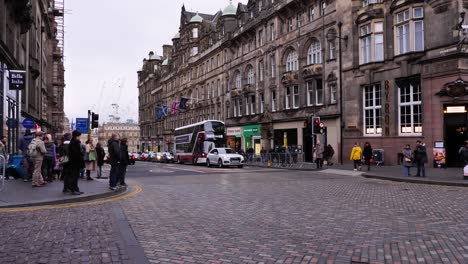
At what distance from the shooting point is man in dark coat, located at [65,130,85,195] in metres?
12.5

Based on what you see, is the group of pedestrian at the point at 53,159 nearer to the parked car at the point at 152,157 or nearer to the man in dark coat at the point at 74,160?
the man in dark coat at the point at 74,160

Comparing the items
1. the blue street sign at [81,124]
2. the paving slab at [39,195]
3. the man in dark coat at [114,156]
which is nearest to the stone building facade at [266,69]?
the blue street sign at [81,124]

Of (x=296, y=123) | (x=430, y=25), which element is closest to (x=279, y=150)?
(x=296, y=123)

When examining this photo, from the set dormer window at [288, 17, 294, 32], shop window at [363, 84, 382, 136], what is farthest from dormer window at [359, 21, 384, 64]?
dormer window at [288, 17, 294, 32]

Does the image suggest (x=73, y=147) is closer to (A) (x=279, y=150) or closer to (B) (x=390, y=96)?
(B) (x=390, y=96)

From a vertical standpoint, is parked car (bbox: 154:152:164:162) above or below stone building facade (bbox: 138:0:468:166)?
below

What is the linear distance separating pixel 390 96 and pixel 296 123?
1254cm

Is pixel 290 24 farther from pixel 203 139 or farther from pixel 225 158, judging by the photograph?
pixel 225 158

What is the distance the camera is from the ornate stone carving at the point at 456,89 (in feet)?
81.1

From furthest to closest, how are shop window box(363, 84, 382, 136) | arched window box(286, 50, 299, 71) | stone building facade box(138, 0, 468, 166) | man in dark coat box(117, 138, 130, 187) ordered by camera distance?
1. arched window box(286, 50, 299, 71)
2. shop window box(363, 84, 382, 136)
3. stone building facade box(138, 0, 468, 166)
4. man in dark coat box(117, 138, 130, 187)

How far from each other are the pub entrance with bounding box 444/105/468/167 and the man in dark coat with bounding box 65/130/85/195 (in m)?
21.6

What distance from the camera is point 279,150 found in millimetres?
37094

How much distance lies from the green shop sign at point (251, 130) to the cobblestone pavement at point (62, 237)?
129 feet

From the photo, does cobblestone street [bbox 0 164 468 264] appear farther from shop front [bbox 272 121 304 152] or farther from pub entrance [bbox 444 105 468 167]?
shop front [bbox 272 121 304 152]
